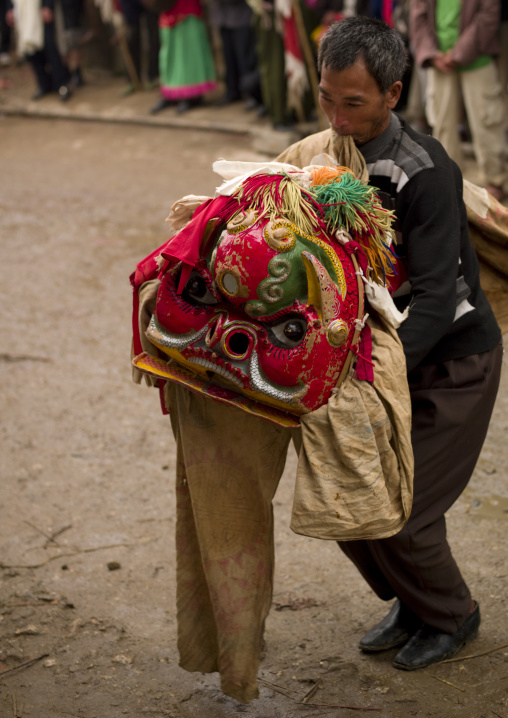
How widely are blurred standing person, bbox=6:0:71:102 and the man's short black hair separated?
9839 millimetres

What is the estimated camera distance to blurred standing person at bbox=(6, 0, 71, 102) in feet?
36.6

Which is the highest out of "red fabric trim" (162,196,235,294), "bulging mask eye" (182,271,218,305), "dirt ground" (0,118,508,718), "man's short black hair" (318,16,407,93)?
"man's short black hair" (318,16,407,93)

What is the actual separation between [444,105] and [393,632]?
4.82 meters

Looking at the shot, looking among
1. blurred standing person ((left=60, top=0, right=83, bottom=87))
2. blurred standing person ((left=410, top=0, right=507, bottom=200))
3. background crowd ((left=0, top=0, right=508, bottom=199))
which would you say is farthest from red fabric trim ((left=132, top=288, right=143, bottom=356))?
blurred standing person ((left=60, top=0, right=83, bottom=87))

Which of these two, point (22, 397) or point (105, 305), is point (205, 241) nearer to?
point (22, 397)

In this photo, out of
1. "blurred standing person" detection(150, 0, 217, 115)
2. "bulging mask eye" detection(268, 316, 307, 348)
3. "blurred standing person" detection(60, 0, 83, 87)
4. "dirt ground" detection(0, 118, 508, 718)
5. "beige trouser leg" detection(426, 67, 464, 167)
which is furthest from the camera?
"blurred standing person" detection(60, 0, 83, 87)

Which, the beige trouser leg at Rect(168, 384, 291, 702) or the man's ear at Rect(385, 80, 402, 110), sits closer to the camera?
the man's ear at Rect(385, 80, 402, 110)

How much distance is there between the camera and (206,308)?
6.95ft

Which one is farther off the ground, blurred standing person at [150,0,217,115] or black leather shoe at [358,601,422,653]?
blurred standing person at [150,0,217,115]

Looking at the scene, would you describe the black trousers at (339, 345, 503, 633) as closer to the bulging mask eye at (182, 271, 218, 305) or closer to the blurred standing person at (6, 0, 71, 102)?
the bulging mask eye at (182, 271, 218, 305)

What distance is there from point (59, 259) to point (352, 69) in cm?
457

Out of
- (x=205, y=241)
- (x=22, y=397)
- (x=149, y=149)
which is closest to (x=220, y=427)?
(x=205, y=241)

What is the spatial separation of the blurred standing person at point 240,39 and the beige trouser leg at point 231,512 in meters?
7.52

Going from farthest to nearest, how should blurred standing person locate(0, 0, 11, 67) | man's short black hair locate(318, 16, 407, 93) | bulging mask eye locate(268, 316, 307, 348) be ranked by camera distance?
blurred standing person locate(0, 0, 11, 67), man's short black hair locate(318, 16, 407, 93), bulging mask eye locate(268, 316, 307, 348)
